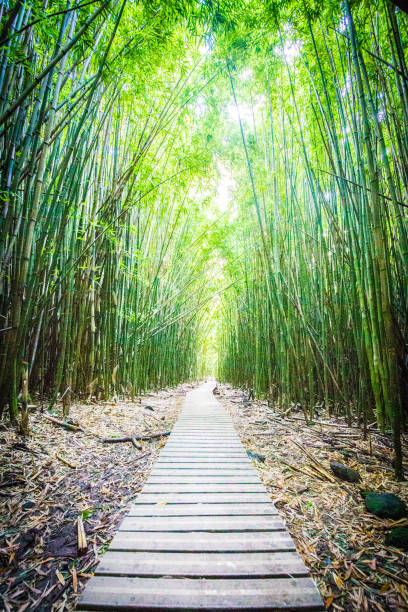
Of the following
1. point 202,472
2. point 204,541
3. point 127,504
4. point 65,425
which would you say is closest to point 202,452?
point 202,472

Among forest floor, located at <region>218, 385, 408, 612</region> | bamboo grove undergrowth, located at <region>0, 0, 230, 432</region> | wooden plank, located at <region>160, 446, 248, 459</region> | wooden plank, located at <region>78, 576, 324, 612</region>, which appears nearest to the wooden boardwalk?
wooden plank, located at <region>78, 576, 324, 612</region>

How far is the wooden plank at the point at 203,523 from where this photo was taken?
0.94 metres

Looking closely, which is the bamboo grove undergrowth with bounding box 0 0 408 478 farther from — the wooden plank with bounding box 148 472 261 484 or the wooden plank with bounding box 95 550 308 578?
the wooden plank with bounding box 95 550 308 578

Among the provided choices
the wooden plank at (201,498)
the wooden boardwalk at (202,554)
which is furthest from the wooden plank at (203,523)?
the wooden plank at (201,498)

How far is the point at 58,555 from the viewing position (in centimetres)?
89

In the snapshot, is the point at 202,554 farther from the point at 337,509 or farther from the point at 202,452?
the point at 202,452

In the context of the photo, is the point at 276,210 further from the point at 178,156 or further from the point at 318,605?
the point at 318,605

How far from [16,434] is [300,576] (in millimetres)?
1731

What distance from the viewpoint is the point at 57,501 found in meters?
1.18

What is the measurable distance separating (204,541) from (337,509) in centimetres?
65

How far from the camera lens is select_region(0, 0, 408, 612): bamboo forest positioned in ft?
2.70

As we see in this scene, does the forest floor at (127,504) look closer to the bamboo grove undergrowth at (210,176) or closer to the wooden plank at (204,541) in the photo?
the wooden plank at (204,541)

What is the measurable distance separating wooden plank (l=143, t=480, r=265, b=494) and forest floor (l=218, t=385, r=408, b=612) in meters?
0.11

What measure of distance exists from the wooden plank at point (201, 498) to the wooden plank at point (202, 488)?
23mm
